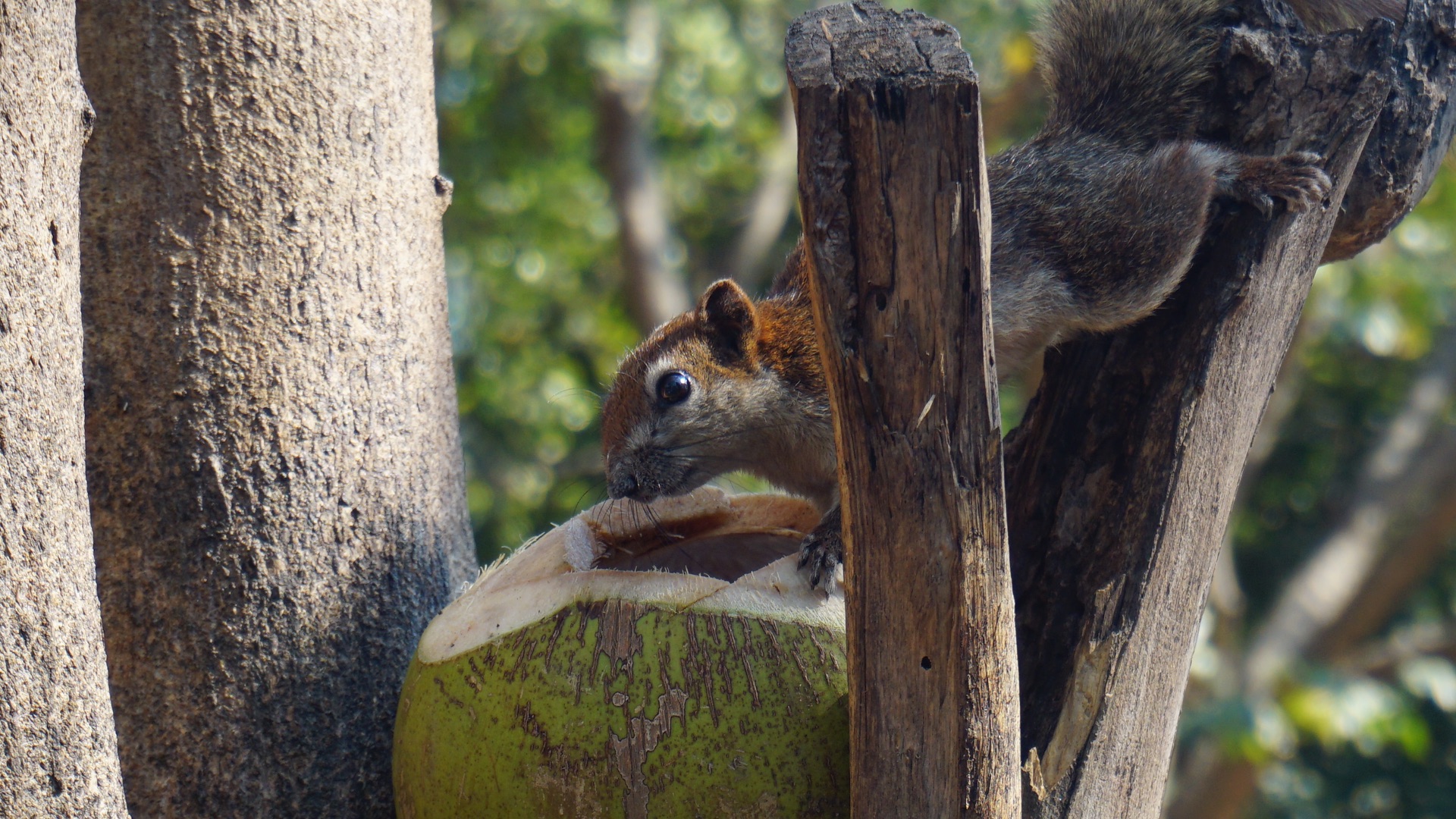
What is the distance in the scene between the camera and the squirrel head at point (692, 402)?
2.46 metres

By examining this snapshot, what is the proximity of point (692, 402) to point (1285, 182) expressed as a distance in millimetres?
1177

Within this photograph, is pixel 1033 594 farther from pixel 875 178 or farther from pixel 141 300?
pixel 141 300

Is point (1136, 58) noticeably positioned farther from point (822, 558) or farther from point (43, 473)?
point (43, 473)

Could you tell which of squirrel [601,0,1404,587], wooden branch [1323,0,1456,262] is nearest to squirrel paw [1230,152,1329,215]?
squirrel [601,0,1404,587]

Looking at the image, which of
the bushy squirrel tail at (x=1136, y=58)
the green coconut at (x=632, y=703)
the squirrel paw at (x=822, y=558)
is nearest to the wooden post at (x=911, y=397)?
the green coconut at (x=632, y=703)

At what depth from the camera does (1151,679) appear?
176 centimetres

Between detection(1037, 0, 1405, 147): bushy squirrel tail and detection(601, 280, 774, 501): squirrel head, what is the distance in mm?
773

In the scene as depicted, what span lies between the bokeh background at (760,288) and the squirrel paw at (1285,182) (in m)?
3.12

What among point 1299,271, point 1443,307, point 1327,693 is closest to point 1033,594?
point 1299,271

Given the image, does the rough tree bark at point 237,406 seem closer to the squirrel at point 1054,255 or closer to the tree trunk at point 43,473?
the tree trunk at point 43,473

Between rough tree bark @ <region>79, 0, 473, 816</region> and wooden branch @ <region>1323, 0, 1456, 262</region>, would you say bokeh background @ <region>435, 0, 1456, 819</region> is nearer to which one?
wooden branch @ <region>1323, 0, 1456, 262</region>

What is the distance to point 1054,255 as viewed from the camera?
7.44ft

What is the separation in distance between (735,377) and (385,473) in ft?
2.80

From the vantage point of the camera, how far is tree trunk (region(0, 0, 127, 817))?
1188 mm
